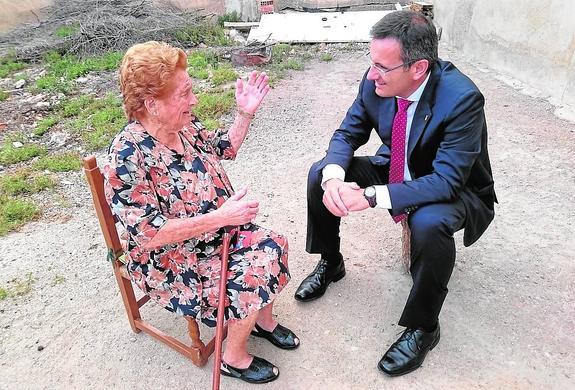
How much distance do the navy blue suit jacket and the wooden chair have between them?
962mm

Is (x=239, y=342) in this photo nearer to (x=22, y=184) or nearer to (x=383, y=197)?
(x=383, y=197)

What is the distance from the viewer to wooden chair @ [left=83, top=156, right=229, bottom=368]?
7.30 feet

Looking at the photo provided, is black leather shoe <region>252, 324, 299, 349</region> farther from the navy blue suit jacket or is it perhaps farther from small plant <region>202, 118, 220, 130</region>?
small plant <region>202, 118, 220, 130</region>

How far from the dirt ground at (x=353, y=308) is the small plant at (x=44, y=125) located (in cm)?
128

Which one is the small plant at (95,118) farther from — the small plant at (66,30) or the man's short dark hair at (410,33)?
the man's short dark hair at (410,33)

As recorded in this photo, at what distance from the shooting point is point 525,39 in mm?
5621

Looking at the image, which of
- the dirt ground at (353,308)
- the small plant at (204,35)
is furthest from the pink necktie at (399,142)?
the small plant at (204,35)

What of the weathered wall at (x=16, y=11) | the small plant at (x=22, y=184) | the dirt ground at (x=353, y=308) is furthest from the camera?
the weathered wall at (x=16, y=11)

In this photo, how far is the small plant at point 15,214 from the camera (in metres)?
3.77

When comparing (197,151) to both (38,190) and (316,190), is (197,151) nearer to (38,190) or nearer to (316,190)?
(316,190)

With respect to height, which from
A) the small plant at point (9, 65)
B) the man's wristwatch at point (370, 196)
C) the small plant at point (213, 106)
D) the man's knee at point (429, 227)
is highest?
the man's wristwatch at point (370, 196)

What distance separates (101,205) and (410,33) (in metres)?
1.62

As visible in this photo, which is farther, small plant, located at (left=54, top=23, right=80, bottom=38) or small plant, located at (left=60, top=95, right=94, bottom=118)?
small plant, located at (left=54, top=23, right=80, bottom=38)

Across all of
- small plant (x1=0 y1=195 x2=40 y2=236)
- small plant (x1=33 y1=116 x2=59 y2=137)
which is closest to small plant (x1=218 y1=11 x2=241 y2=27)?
small plant (x1=33 y1=116 x2=59 y2=137)
